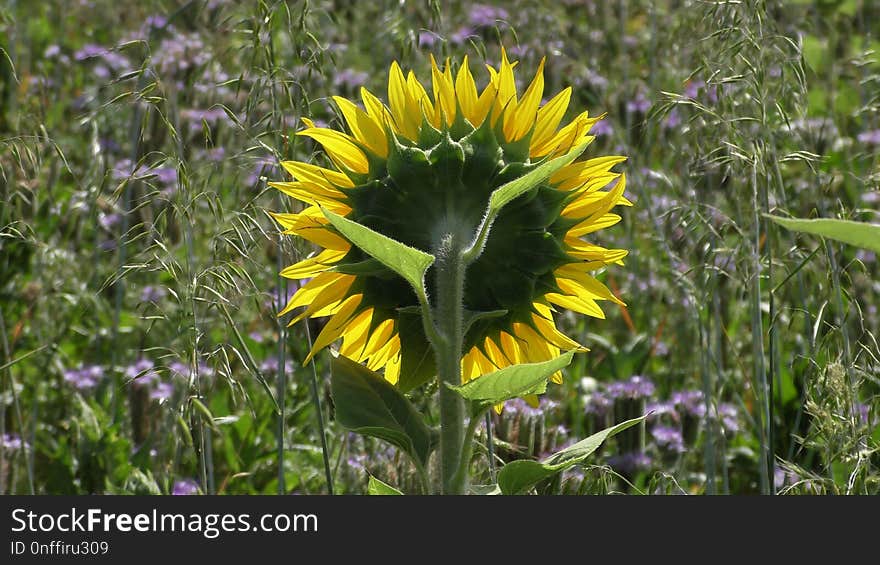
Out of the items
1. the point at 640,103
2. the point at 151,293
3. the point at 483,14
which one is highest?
the point at 483,14

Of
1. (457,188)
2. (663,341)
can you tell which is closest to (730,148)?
(457,188)

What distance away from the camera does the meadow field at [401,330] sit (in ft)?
5.49

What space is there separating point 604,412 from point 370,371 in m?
1.21

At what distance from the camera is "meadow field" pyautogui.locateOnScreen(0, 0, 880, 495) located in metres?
1.67

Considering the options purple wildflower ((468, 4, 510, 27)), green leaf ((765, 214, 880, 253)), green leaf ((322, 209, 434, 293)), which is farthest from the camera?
purple wildflower ((468, 4, 510, 27))

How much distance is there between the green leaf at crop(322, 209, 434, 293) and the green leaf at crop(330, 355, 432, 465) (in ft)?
0.65

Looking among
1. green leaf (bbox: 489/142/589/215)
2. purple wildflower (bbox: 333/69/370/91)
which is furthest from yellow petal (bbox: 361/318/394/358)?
purple wildflower (bbox: 333/69/370/91)

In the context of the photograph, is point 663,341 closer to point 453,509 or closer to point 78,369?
point 78,369

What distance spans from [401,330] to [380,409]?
87 millimetres

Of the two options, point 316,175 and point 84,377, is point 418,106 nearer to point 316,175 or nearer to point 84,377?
point 316,175

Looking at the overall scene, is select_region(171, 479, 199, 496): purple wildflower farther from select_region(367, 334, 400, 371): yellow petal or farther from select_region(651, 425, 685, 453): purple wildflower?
select_region(651, 425, 685, 453): purple wildflower

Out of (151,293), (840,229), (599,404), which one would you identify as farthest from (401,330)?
(151,293)

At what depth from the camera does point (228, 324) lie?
156 cm

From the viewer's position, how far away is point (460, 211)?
3.87ft
